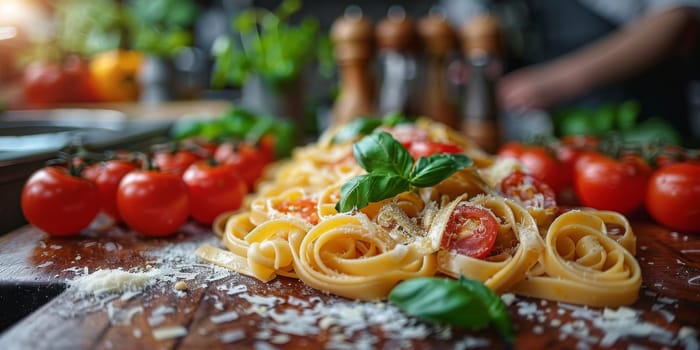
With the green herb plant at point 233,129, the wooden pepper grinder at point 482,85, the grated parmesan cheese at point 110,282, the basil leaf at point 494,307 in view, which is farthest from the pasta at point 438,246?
the wooden pepper grinder at point 482,85

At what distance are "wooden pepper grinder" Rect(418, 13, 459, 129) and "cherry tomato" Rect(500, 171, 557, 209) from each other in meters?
1.60

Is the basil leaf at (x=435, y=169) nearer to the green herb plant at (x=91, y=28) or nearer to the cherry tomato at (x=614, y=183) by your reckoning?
the cherry tomato at (x=614, y=183)

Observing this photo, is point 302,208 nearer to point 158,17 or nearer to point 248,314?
point 248,314

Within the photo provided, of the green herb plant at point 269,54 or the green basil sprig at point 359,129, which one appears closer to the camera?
the green basil sprig at point 359,129

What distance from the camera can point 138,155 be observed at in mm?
1907

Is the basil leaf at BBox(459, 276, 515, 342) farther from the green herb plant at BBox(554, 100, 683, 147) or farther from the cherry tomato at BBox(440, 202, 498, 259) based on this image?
the green herb plant at BBox(554, 100, 683, 147)

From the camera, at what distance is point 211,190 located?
6.04ft

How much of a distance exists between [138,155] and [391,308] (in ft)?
3.74

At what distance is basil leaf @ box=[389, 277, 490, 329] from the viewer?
3.43 feet

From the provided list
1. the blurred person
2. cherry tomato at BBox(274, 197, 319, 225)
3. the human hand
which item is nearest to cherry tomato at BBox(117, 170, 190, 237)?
cherry tomato at BBox(274, 197, 319, 225)

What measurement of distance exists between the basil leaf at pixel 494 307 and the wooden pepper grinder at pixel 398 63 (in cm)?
202

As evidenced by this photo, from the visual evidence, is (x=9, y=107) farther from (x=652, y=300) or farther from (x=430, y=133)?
(x=652, y=300)

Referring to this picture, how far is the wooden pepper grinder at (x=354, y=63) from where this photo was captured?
305 cm

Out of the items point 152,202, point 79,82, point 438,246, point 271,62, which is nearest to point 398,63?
point 271,62
